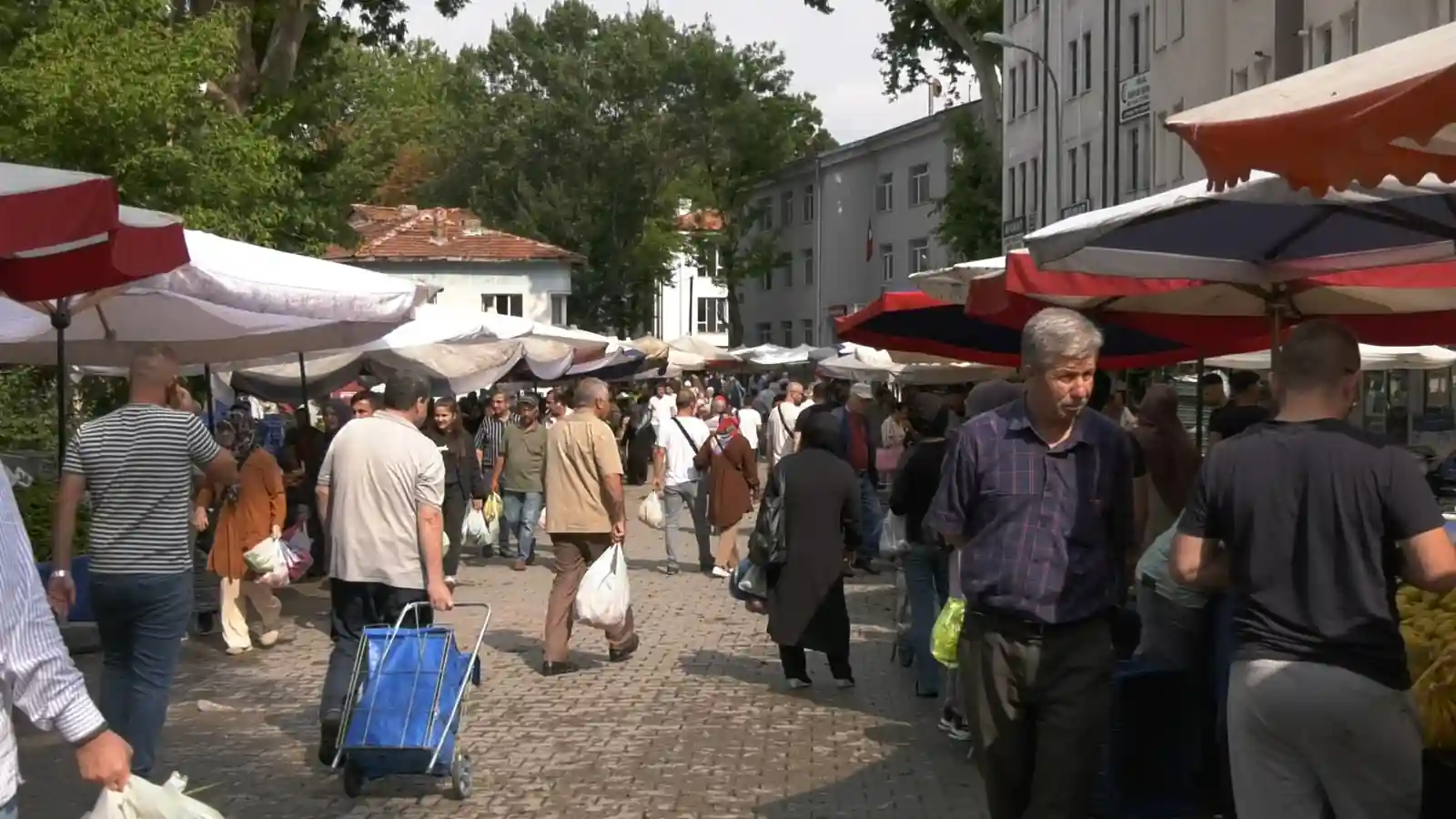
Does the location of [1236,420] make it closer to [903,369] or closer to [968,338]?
[968,338]

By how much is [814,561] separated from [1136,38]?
3397 cm

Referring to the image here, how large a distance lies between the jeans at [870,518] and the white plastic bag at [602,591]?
672 centimetres

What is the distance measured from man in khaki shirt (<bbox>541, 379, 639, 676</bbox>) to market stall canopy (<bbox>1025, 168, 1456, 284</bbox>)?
183 inches

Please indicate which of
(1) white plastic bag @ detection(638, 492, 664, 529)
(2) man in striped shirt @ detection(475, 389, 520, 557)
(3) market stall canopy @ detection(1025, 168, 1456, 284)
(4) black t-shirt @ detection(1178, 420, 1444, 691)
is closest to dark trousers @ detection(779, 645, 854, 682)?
(3) market stall canopy @ detection(1025, 168, 1456, 284)

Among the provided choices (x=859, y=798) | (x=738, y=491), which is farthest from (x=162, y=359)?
(x=738, y=491)

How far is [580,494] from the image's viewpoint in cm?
1164

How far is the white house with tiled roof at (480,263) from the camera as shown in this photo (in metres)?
66.2

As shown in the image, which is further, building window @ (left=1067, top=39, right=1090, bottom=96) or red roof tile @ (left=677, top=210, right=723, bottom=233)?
red roof tile @ (left=677, top=210, right=723, bottom=233)

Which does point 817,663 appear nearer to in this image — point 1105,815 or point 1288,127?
point 1105,815

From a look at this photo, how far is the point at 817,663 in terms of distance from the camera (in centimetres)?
1247

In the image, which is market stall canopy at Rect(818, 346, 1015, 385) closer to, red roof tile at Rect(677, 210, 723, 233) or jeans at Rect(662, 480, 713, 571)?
jeans at Rect(662, 480, 713, 571)

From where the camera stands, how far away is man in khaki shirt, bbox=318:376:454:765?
27.6ft

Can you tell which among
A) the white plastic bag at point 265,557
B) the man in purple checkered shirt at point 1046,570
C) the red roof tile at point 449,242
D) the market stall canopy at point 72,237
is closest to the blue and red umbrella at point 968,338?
the white plastic bag at point 265,557

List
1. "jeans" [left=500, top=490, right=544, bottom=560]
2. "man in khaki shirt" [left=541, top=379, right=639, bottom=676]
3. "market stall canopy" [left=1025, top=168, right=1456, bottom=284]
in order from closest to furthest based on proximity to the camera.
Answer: "market stall canopy" [left=1025, top=168, right=1456, bottom=284]
"man in khaki shirt" [left=541, top=379, right=639, bottom=676]
"jeans" [left=500, top=490, right=544, bottom=560]
